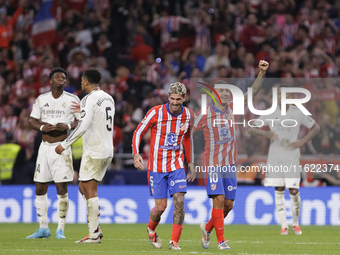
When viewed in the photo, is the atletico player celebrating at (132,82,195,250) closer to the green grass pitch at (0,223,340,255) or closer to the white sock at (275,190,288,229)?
the green grass pitch at (0,223,340,255)

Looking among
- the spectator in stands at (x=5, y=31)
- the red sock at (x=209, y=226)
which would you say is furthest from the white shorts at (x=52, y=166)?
the spectator in stands at (x=5, y=31)

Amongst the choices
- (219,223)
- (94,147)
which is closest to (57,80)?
(94,147)

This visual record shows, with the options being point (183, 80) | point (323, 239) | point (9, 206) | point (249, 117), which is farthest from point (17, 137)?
point (323, 239)

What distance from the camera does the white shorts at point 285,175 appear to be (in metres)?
10.6

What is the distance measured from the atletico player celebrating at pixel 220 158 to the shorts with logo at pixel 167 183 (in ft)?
1.12

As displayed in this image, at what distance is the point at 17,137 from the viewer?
1527 centimetres

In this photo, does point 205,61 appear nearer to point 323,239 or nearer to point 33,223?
point 33,223

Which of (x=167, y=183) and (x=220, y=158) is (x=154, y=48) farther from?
(x=167, y=183)

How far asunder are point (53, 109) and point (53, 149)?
0.63m

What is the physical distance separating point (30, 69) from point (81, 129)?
1010 centimetres

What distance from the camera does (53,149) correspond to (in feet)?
30.4

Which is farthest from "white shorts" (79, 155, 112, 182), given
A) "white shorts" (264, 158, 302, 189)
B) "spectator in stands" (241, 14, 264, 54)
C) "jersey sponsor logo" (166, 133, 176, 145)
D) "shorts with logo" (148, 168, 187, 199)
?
"spectator in stands" (241, 14, 264, 54)

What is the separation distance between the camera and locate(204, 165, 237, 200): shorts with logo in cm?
782

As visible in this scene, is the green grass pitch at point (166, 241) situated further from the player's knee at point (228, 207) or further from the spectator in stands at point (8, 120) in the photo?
the spectator in stands at point (8, 120)
